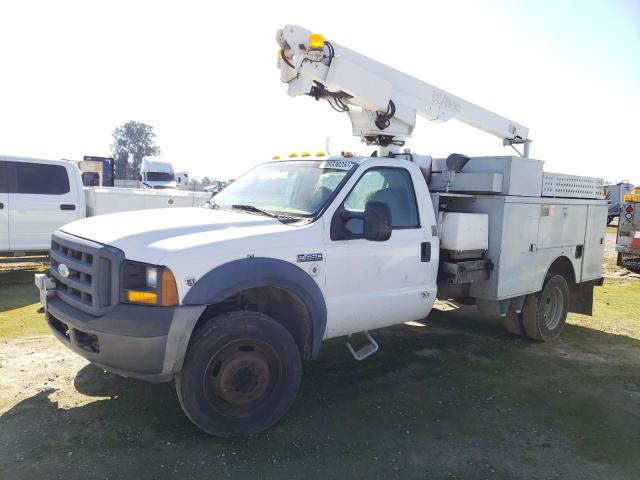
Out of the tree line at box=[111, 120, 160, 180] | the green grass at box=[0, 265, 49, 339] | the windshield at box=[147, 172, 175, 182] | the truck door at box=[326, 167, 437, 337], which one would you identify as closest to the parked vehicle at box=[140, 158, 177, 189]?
the windshield at box=[147, 172, 175, 182]

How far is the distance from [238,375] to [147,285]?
88cm

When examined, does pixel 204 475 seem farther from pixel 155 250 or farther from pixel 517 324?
pixel 517 324

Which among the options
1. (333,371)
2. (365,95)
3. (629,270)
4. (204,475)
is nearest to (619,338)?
(333,371)

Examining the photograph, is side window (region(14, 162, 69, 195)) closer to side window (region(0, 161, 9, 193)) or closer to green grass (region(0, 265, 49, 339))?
side window (region(0, 161, 9, 193))

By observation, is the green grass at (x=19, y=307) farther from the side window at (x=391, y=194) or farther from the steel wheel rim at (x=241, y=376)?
the side window at (x=391, y=194)

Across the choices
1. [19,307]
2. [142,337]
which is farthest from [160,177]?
[142,337]

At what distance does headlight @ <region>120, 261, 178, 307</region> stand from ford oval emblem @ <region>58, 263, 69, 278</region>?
0.74 meters

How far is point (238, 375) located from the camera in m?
3.44

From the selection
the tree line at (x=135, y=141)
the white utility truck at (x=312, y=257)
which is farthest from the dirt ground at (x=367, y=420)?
the tree line at (x=135, y=141)

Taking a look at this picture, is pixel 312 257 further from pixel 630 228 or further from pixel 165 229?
pixel 630 228

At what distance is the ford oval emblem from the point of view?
3.60 meters

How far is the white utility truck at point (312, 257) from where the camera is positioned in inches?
125

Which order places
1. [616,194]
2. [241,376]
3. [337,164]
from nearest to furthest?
[241,376]
[337,164]
[616,194]

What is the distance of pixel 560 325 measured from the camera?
635 cm
